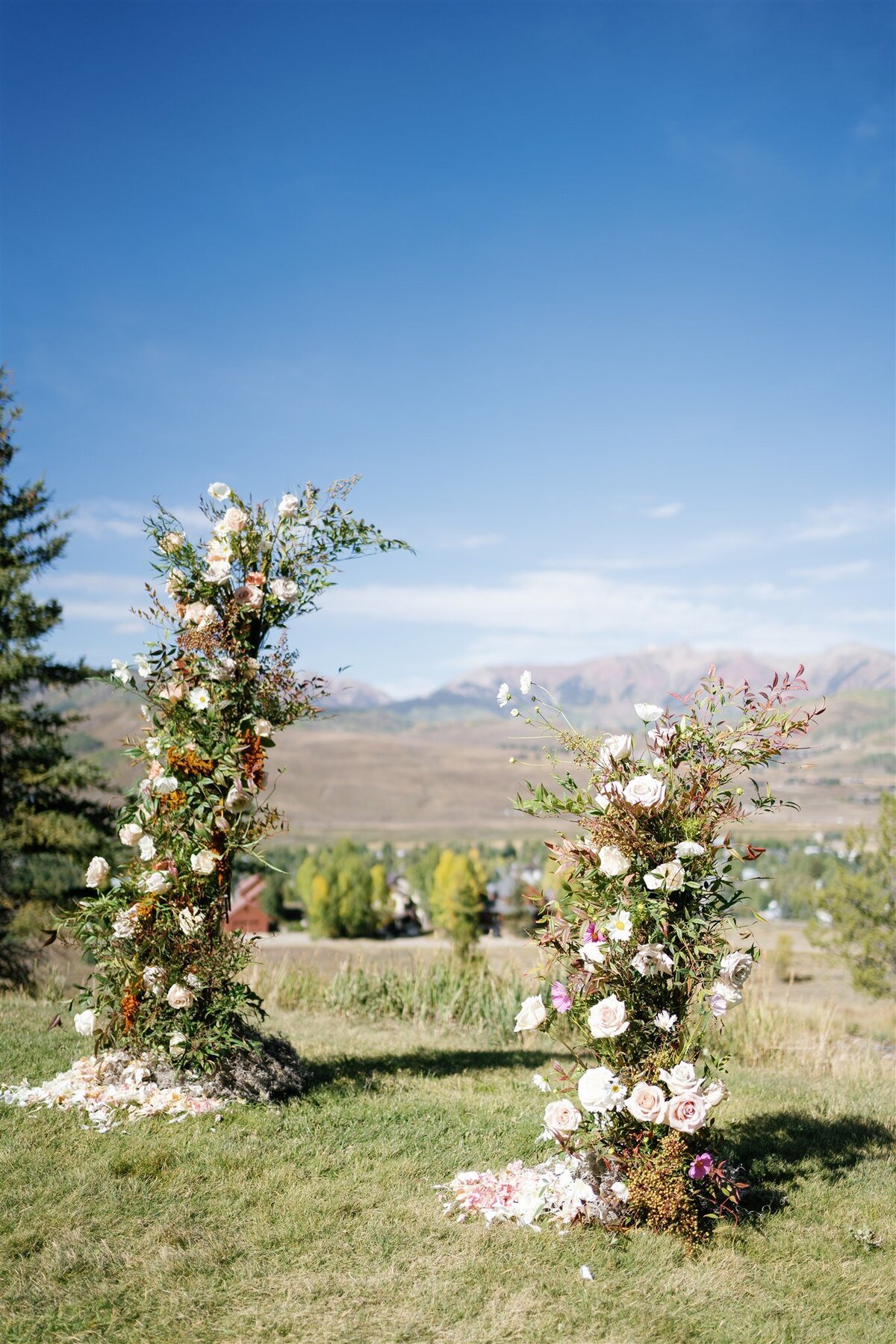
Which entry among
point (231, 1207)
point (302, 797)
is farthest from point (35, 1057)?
point (302, 797)

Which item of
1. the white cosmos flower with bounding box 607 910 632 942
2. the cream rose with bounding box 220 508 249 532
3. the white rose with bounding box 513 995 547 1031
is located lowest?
the white rose with bounding box 513 995 547 1031

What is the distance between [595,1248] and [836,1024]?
8.06m

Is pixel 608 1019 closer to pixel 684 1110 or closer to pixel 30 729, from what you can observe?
pixel 684 1110

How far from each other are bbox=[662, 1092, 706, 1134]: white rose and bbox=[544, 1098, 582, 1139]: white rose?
45 centimetres

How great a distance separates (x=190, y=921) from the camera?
18.4 feet

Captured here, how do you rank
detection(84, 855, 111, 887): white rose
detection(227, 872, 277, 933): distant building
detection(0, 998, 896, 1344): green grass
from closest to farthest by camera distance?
detection(0, 998, 896, 1344): green grass → detection(84, 855, 111, 887): white rose → detection(227, 872, 277, 933): distant building

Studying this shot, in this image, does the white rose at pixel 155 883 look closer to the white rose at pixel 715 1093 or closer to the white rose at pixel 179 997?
the white rose at pixel 179 997

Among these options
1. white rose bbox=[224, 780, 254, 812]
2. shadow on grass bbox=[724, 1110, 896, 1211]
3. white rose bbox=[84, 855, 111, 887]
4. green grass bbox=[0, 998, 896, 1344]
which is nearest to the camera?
green grass bbox=[0, 998, 896, 1344]

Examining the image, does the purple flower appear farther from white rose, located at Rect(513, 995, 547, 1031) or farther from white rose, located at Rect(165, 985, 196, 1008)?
white rose, located at Rect(165, 985, 196, 1008)

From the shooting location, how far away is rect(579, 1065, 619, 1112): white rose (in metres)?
4.21

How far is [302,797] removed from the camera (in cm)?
15938

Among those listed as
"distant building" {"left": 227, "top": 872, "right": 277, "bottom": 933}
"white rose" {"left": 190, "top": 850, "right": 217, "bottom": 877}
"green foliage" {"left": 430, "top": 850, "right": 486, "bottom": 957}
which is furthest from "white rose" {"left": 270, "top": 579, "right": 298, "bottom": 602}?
"distant building" {"left": 227, "top": 872, "right": 277, "bottom": 933}

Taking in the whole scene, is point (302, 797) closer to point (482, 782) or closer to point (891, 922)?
point (482, 782)

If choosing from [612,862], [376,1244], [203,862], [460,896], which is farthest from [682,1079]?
[460,896]
